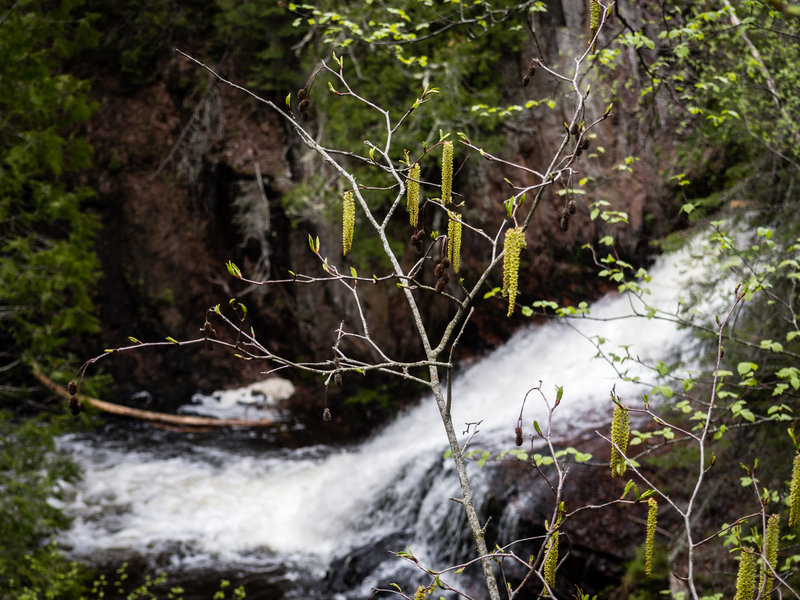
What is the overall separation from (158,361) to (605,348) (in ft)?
22.3

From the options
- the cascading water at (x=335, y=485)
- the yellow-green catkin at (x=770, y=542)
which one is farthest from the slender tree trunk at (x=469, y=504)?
the cascading water at (x=335, y=485)

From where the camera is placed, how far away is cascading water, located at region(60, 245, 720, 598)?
608cm

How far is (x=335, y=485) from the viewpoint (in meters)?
7.61

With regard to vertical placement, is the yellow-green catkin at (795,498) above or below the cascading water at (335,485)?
above

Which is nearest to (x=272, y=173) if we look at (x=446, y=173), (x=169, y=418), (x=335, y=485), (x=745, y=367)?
(x=169, y=418)

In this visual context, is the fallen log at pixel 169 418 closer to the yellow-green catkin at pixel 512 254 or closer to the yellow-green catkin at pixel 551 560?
the yellow-green catkin at pixel 551 560

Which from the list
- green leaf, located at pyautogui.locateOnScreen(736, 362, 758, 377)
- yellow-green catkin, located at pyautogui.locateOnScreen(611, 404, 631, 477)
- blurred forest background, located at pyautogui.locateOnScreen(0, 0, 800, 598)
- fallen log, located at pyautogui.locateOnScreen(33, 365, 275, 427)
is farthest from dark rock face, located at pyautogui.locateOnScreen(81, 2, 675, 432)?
yellow-green catkin, located at pyautogui.locateOnScreen(611, 404, 631, 477)

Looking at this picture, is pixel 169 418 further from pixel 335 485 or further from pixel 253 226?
pixel 335 485

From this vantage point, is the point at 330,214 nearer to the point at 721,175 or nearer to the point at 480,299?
the point at 480,299

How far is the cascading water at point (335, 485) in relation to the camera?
20.0ft

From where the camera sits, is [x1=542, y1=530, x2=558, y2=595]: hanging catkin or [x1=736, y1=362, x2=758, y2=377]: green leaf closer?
[x1=542, y1=530, x2=558, y2=595]: hanging catkin

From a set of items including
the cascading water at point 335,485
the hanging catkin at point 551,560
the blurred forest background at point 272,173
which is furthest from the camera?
the cascading water at point 335,485

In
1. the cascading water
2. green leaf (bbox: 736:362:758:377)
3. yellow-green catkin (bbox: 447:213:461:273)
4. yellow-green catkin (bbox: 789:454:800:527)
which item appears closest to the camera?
yellow-green catkin (bbox: 789:454:800:527)

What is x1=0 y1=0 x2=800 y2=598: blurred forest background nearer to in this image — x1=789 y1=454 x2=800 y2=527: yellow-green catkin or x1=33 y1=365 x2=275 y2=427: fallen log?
x1=33 y1=365 x2=275 y2=427: fallen log
